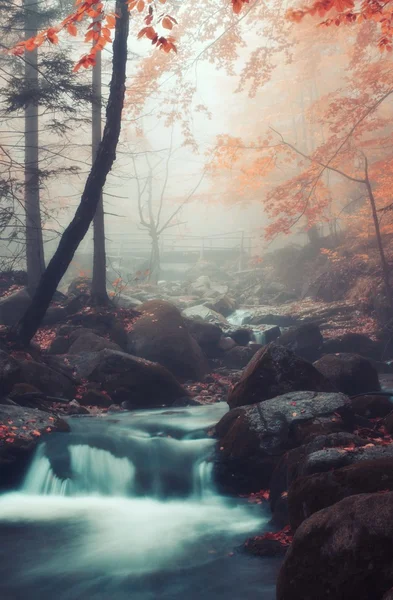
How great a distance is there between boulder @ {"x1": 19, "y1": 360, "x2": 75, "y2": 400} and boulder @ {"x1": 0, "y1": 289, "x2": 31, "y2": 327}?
5427 mm

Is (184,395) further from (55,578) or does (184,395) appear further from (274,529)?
(55,578)

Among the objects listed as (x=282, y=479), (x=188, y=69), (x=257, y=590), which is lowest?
(x=257, y=590)

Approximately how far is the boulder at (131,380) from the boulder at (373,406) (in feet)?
12.8

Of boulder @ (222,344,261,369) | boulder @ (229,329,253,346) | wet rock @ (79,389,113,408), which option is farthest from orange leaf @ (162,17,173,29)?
boulder @ (229,329,253,346)

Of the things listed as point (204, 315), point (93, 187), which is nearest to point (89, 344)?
point (93, 187)

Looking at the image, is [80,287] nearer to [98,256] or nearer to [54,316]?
[98,256]

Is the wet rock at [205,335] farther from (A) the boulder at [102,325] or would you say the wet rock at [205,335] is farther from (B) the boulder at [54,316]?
(B) the boulder at [54,316]

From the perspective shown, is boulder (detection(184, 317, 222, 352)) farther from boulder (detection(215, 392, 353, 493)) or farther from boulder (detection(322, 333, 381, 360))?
boulder (detection(215, 392, 353, 493))

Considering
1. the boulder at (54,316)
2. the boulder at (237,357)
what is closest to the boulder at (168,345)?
the boulder at (237,357)

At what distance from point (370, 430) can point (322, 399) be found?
727 mm

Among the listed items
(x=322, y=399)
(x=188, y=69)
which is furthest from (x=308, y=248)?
(x=322, y=399)

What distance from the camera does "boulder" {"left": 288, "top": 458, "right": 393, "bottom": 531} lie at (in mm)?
4234

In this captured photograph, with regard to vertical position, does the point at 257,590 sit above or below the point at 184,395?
below

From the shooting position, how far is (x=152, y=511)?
20.9ft
